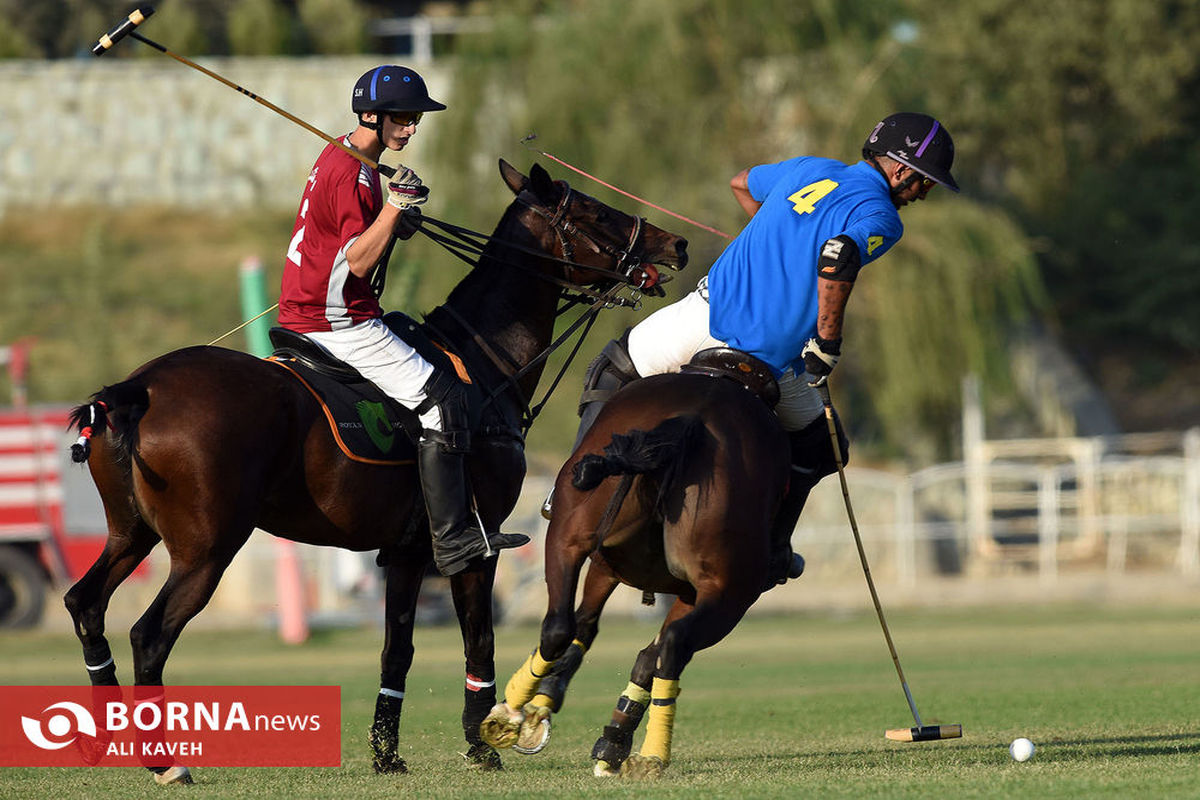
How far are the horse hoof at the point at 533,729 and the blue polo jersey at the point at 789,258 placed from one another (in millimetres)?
1757

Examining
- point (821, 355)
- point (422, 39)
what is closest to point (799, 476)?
point (821, 355)

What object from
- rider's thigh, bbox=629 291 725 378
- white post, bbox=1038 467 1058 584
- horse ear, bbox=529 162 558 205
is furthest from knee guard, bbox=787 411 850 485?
white post, bbox=1038 467 1058 584

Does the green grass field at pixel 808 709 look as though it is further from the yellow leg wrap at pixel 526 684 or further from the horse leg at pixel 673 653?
the yellow leg wrap at pixel 526 684

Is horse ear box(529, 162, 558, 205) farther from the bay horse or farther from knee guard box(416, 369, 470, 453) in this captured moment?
knee guard box(416, 369, 470, 453)

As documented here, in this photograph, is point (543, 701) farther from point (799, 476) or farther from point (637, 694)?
point (799, 476)

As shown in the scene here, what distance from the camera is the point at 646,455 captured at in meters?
6.66

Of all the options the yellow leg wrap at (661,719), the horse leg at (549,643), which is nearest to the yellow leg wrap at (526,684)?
the horse leg at (549,643)

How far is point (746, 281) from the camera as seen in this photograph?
300 inches

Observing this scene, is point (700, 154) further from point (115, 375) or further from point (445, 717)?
point (445, 717)

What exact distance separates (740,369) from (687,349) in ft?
1.39

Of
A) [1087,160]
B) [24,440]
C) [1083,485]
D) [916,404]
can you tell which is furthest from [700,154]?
[1087,160]

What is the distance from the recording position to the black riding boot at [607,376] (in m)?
7.88

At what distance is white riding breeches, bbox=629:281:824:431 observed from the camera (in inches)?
305

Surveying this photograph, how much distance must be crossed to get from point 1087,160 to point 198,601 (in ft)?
113
